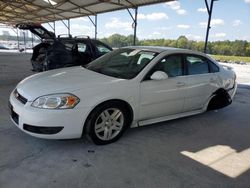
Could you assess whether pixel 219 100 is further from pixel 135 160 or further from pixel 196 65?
pixel 135 160

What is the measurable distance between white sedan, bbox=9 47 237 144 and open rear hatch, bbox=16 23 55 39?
2.98 meters

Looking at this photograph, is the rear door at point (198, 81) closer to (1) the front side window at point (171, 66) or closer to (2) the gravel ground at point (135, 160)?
(1) the front side window at point (171, 66)

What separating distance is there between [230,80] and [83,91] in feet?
11.6

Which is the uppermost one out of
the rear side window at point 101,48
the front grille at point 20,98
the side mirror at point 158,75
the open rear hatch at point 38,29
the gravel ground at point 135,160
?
the open rear hatch at point 38,29

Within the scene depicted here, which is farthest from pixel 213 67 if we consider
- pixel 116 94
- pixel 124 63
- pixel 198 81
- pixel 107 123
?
pixel 107 123

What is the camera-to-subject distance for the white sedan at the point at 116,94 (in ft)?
9.31

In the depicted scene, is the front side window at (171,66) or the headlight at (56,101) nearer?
the headlight at (56,101)

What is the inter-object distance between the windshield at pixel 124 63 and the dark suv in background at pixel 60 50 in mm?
2669

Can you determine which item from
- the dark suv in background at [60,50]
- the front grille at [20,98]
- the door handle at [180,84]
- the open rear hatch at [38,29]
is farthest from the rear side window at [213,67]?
the open rear hatch at [38,29]

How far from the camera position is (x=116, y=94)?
10.3ft

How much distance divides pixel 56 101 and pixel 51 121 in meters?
0.25

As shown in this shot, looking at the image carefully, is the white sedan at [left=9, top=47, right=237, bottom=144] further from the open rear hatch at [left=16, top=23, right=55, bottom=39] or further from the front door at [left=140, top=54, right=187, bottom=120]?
→ the open rear hatch at [left=16, top=23, right=55, bottom=39]

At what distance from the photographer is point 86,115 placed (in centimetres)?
294

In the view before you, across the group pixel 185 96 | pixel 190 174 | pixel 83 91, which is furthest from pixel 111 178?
pixel 185 96
